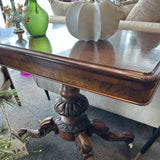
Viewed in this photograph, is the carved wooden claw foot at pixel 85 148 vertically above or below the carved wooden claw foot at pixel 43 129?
above

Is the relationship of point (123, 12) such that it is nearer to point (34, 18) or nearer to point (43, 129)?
point (34, 18)

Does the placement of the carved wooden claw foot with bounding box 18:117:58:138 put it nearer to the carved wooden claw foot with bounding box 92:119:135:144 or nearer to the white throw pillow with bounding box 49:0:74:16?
the carved wooden claw foot with bounding box 92:119:135:144

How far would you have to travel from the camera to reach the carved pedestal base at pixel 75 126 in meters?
0.67

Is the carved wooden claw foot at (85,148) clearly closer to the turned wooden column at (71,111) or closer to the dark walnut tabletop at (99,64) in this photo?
the turned wooden column at (71,111)

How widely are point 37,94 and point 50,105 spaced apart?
223 mm

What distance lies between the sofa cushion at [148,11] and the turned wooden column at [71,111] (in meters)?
0.58

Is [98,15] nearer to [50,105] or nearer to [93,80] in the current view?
[93,80]

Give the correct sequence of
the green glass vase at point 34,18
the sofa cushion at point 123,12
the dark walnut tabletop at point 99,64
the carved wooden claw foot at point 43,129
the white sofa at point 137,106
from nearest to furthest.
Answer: the dark walnut tabletop at point 99,64
the green glass vase at point 34,18
the white sofa at point 137,106
the carved wooden claw foot at point 43,129
the sofa cushion at point 123,12

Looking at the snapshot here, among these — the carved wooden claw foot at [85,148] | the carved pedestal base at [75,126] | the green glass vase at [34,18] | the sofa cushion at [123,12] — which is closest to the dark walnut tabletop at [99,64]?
the green glass vase at [34,18]

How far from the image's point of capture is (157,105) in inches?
26.8

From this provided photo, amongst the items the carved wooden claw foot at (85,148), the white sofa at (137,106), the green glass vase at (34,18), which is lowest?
the carved wooden claw foot at (85,148)

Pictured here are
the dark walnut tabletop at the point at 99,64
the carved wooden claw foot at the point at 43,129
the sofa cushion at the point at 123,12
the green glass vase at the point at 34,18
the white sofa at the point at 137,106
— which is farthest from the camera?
the sofa cushion at the point at 123,12

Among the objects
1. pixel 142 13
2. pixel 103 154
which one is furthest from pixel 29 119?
pixel 142 13

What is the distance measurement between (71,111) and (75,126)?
0.10 meters
